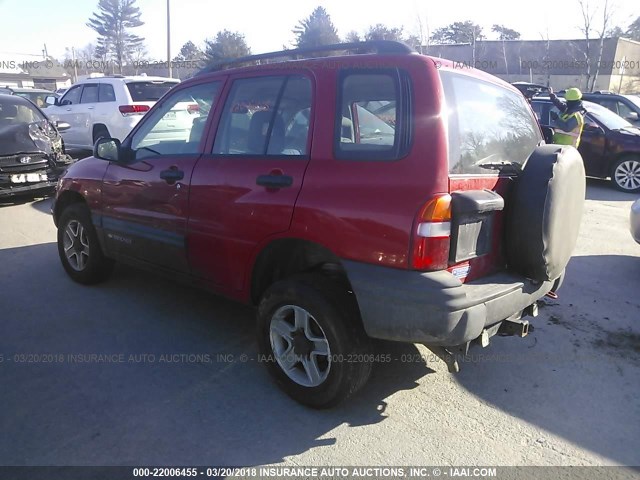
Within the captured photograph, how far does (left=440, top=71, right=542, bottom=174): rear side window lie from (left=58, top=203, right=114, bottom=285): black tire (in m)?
3.45

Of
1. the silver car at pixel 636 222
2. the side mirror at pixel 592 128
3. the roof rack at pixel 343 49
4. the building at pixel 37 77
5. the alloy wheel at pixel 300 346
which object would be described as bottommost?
the alloy wheel at pixel 300 346

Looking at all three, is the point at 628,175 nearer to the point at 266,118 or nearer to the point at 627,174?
the point at 627,174

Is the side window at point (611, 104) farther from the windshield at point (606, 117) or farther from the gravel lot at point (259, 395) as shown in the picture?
the gravel lot at point (259, 395)

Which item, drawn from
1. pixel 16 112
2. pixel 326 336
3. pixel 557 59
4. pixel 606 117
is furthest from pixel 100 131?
pixel 557 59

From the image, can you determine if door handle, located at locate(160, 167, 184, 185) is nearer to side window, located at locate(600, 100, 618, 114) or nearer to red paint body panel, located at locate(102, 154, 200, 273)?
red paint body panel, located at locate(102, 154, 200, 273)

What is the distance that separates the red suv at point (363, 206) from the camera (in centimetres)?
253

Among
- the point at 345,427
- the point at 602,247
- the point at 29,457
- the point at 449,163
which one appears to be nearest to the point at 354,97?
the point at 449,163

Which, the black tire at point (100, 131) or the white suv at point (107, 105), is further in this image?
the black tire at point (100, 131)

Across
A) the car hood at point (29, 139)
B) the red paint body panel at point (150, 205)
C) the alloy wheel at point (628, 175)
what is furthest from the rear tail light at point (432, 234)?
the alloy wheel at point (628, 175)

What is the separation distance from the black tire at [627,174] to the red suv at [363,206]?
723 centimetres

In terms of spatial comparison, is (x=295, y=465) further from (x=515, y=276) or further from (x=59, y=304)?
(x=59, y=304)

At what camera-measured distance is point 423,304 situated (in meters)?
2.46

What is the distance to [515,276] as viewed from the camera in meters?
2.93

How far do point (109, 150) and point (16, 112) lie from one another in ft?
19.7
